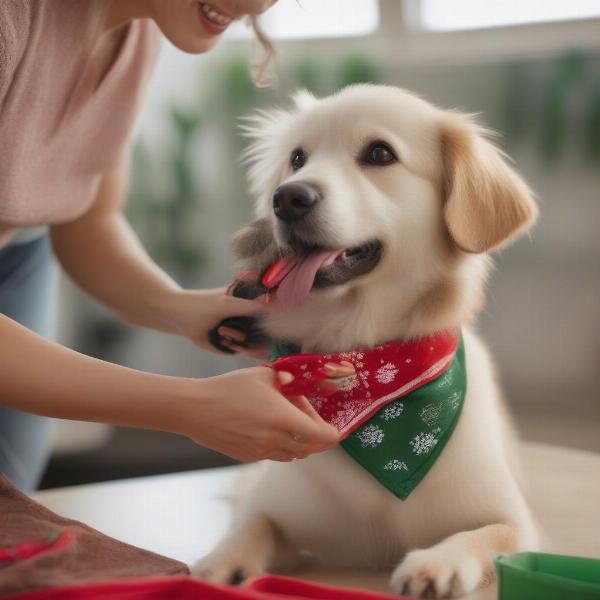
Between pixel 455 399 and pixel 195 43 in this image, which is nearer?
pixel 455 399

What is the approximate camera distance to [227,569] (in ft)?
3.20

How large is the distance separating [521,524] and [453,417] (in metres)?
0.16

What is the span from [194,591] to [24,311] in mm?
927

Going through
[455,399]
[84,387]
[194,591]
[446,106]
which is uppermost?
[446,106]

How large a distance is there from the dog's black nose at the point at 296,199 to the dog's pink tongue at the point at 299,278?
0.06m

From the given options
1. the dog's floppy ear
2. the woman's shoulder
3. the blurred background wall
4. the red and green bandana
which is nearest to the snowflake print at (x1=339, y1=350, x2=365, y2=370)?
the red and green bandana

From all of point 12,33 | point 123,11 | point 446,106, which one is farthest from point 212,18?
point 446,106

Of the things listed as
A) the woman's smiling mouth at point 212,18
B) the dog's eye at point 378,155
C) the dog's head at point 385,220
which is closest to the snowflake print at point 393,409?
the dog's head at point 385,220

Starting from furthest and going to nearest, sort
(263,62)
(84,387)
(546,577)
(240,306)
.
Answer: (263,62)
(240,306)
(84,387)
(546,577)

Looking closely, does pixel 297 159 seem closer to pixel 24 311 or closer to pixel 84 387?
pixel 84 387

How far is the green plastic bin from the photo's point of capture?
79cm

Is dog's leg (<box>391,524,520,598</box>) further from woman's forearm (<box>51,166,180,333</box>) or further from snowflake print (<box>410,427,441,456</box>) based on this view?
woman's forearm (<box>51,166,180,333</box>)

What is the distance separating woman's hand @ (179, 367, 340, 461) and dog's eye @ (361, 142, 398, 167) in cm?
40

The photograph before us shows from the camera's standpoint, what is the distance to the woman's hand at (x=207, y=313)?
1239 millimetres
